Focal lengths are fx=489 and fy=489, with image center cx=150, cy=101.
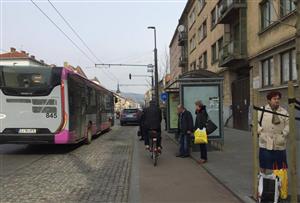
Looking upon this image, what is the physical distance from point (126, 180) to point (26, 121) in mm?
6703

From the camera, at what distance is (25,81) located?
16.0 meters

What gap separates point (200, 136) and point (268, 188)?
6.03m

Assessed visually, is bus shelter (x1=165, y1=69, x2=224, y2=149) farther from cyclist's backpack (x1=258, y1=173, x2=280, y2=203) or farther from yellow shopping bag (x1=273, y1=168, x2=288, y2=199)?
cyclist's backpack (x1=258, y1=173, x2=280, y2=203)

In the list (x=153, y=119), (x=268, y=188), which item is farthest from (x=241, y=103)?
(x=268, y=188)

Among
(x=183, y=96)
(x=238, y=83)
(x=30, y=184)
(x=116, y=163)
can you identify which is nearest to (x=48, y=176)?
(x=30, y=184)

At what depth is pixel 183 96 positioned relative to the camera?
669 inches

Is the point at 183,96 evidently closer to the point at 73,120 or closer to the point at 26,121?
the point at 73,120

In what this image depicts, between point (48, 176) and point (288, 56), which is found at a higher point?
point (288, 56)

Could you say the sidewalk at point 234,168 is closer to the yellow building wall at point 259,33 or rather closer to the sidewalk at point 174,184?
the sidewalk at point 174,184

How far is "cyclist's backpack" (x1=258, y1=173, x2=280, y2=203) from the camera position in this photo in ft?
23.7

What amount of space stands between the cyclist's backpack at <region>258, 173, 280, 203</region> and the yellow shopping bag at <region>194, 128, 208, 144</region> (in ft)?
19.0

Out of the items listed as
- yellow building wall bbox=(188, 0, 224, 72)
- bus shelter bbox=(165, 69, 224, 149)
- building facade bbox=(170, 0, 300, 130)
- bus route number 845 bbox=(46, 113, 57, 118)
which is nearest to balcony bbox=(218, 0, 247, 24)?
building facade bbox=(170, 0, 300, 130)

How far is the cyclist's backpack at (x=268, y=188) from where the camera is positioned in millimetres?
7215

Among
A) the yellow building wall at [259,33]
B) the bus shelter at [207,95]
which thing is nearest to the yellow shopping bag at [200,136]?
the bus shelter at [207,95]
